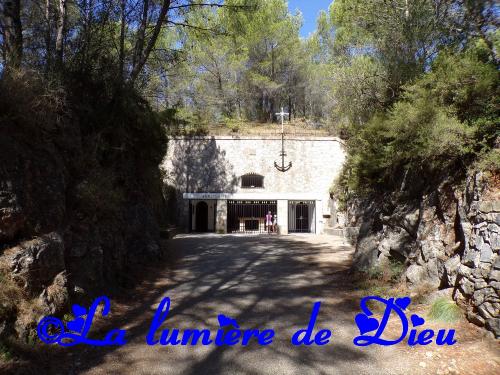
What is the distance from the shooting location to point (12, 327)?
14.0 ft

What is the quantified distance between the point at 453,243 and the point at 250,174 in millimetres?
16055

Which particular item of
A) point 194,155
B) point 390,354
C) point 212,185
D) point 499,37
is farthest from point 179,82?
point 390,354

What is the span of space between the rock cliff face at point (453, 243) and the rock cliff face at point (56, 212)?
17.3ft

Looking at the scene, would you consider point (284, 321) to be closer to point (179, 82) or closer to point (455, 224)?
point (455, 224)

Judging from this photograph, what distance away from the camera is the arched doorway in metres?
22.5

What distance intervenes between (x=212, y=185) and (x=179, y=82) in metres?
8.77

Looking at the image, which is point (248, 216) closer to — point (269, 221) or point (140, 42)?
point (269, 221)

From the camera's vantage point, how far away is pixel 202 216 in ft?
74.1

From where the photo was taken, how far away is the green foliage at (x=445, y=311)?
5.02 m

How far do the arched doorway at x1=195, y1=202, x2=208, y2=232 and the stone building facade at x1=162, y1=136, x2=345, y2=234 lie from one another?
62 cm

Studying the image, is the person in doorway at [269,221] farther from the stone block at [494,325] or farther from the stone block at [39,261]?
the stone block at [494,325]

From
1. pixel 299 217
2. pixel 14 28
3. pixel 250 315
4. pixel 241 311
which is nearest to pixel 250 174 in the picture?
pixel 299 217

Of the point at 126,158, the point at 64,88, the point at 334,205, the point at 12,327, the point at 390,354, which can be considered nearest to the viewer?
the point at 12,327

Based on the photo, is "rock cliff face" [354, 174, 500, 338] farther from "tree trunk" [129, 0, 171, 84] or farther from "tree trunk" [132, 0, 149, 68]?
"tree trunk" [132, 0, 149, 68]
